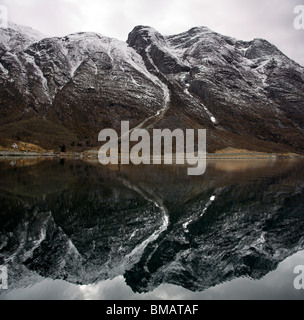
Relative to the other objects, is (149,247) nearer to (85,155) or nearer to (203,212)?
(203,212)

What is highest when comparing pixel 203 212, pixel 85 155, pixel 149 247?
pixel 85 155

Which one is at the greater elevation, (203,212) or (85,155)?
(85,155)

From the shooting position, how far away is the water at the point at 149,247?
40.9ft

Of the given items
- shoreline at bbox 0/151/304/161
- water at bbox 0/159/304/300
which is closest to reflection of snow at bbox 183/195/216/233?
water at bbox 0/159/304/300

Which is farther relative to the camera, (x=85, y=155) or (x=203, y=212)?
(x=85, y=155)

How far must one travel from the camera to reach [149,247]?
17766 millimetres

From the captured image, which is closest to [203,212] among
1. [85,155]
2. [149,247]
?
[149,247]

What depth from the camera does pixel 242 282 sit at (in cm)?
1305

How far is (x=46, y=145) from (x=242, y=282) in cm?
17620

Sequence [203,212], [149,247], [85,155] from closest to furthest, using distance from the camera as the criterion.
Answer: [149,247] < [203,212] < [85,155]

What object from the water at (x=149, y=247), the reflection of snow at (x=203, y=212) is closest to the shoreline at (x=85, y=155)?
the water at (x=149, y=247)
